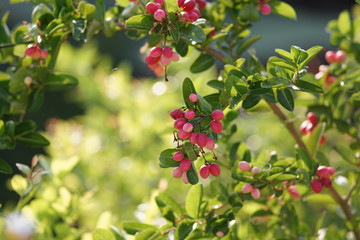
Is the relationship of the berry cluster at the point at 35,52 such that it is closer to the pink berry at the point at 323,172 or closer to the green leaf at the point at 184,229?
the green leaf at the point at 184,229

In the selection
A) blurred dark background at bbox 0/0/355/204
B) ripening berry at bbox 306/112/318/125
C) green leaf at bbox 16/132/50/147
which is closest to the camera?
green leaf at bbox 16/132/50/147

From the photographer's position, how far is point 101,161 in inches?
69.8

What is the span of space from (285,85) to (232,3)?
30 cm

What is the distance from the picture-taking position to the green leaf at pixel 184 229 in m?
0.70

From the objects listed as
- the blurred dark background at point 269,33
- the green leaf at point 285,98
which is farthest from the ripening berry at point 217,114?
the blurred dark background at point 269,33

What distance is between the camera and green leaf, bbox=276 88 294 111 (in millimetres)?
643

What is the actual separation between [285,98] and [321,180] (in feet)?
0.64

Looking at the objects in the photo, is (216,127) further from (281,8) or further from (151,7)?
(281,8)

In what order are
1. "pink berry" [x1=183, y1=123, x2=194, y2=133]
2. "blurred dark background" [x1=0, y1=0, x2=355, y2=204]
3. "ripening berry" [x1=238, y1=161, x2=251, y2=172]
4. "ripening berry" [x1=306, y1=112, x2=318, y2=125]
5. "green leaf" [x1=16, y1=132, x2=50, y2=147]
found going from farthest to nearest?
"blurred dark background" [x1=0, y1=0, x2=355, y2=204] < "ripening berry" [x1=306, y1=112, x2=318, y2=125] < "green leaf" [x1=16, y1=132, x2=50, y2=147] < "ripening berry" [x1=238, y1=161, x2=251, y2=172] < "pink berry" [x1=183, y1=123, x2=194, y2=133]

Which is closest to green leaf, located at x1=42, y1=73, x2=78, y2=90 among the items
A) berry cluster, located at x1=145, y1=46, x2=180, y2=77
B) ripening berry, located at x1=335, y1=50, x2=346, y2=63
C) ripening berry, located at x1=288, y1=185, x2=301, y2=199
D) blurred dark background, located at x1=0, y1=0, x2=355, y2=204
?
berry cluster, located at x1=145, y1=46, x2=180, y2=77

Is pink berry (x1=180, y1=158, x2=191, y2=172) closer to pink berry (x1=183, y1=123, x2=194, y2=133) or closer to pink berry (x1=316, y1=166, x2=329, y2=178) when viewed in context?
pink berry (x1=183, y1=123, x2=194, y2=133)

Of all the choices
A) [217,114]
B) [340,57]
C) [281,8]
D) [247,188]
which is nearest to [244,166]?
[247,188]

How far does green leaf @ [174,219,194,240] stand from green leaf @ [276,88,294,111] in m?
0.26

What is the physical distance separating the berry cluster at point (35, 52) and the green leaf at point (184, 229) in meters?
0.41
